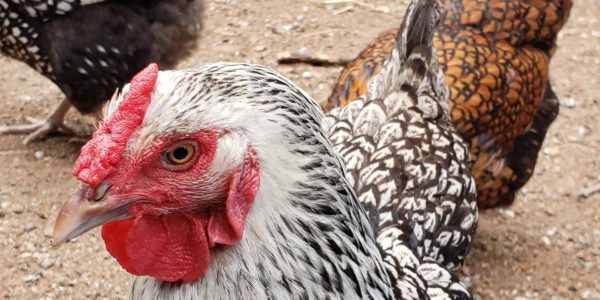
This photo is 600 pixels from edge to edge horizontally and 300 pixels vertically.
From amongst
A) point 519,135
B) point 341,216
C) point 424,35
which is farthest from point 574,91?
point 341,216

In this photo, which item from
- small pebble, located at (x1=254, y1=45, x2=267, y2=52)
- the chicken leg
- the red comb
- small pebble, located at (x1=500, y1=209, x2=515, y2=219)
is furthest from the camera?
small pebble, located at (x1=254, y1=45, x2=267, y2=52)

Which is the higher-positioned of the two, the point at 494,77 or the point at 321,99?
the point at 494,77

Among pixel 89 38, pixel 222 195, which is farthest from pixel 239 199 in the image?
pixel 89 38

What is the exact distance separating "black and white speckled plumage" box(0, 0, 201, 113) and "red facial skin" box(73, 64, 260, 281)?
226cm

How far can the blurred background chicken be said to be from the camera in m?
2.97

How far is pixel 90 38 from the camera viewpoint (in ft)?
11.4

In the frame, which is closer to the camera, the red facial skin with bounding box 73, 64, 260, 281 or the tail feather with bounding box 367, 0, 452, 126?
the red facial skin with bounding box 73, 64, 260, 281

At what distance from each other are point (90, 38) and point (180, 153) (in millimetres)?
2364

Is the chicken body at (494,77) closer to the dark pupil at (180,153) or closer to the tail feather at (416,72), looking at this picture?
the tail feather at (416,72)

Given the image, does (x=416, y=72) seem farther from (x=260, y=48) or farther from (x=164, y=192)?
(x=260, y=48)

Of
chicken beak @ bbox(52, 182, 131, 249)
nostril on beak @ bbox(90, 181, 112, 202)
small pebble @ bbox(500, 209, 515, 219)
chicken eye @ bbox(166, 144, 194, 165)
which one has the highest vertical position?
chicken eye @ bbox(166, 144, 194, 165)

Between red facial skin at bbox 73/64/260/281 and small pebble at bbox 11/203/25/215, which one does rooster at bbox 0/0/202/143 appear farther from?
red facial skin at bbox 73/64/260/281

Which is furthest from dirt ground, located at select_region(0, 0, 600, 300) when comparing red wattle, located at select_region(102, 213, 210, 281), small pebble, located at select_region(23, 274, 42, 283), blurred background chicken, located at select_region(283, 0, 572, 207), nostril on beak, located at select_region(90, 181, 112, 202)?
nostril on beak, located at select_region(90, 181, 112, 202)

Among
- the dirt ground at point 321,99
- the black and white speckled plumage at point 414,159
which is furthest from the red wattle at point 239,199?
the dirt ground at point 321,99
